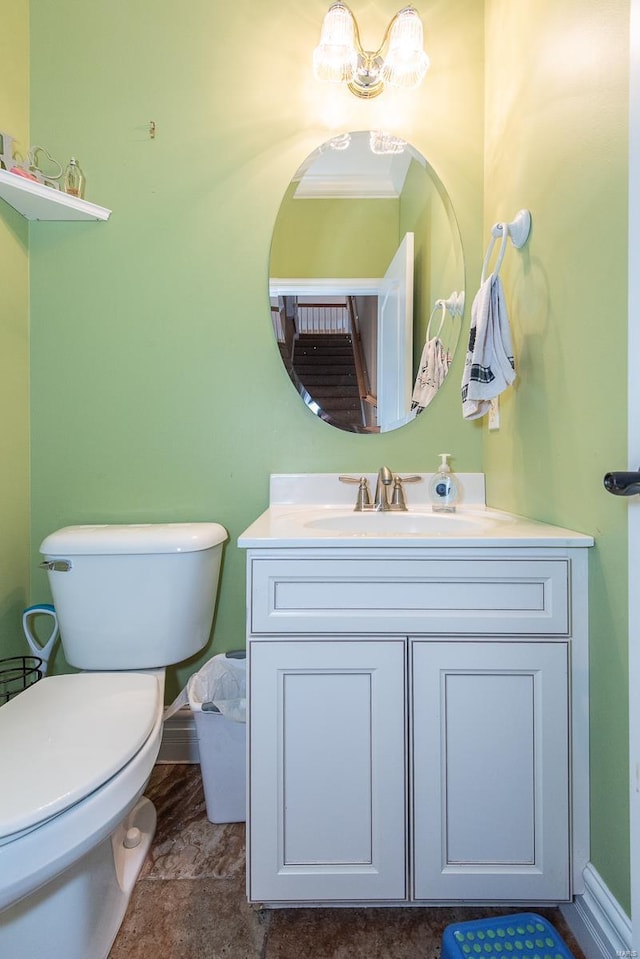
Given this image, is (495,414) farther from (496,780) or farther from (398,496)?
(496,780)

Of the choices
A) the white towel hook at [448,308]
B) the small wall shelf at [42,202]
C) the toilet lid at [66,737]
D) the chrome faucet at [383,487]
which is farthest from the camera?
the white towel hook at [448,308]

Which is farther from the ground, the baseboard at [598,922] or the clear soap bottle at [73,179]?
the clear soap bottle at [73,179]

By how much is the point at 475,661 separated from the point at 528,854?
15.4 inches

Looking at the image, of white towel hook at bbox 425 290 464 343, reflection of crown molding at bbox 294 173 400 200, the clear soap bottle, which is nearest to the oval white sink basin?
white towel hook at bbox 425 290 464 343

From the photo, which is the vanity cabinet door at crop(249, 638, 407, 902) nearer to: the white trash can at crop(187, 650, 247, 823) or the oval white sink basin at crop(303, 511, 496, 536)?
the white trash can at crop(187, 650, 247, 823)

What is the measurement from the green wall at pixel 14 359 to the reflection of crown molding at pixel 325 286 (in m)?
0.76

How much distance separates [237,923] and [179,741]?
590 mm

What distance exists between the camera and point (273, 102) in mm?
1478

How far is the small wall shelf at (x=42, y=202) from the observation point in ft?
4.24

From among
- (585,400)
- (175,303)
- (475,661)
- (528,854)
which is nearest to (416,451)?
(585,400)

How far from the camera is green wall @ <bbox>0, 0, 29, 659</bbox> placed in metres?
1.37

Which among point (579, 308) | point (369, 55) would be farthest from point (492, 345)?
point (369, 55)

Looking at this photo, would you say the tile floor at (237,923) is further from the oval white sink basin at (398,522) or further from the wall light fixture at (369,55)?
the wall light fixture at (369,55)

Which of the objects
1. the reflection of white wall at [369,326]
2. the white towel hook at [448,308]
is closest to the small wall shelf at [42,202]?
the reflection of white wall at [369,326]
